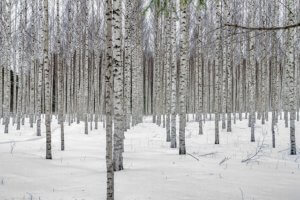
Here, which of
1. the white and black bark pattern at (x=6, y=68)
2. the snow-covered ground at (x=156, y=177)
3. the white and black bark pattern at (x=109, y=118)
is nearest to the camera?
the white and black bark pattern at (x=109, y=118)

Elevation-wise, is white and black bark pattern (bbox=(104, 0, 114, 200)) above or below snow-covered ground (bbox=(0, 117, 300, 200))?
above

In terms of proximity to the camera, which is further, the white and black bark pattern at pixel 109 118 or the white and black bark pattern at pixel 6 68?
the white and black bark pattern at pixel 6 68

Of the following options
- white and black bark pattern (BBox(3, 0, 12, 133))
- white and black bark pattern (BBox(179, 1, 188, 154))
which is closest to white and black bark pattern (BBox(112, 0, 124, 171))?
white and black bark pattern (BBox(179, 1, 188, 154))

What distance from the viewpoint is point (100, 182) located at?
6.96m

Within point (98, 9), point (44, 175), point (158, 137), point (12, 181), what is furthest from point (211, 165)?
point (98, 9)

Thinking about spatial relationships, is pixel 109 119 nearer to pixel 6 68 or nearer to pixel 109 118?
pixel 109 118

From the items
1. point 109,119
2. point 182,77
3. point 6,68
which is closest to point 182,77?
point 182,77

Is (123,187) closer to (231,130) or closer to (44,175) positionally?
(44,175)

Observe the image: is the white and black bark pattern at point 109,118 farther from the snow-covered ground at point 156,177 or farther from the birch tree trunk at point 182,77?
the birch tree trunk at point 182,77

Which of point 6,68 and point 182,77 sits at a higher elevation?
point 6,68

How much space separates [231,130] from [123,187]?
11888 millimetres

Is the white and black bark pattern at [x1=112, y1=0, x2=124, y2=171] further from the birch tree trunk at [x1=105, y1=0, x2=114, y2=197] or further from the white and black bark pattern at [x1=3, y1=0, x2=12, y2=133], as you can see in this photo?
the white and black bark pattern at [x1=3, y1=0, x2=12, y2=133]

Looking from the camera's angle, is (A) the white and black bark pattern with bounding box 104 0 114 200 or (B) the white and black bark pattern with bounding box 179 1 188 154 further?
(B) the white and black bark pattern with bounding box 179 1 188 154

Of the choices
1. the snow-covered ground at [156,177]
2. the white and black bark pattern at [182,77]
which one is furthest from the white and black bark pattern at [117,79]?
the white and black bark pattern at [182,77]
